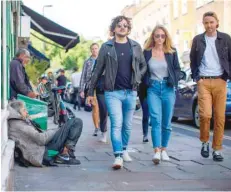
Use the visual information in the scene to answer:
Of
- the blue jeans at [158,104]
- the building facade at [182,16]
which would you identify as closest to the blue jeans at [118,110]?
the blue jeans at [158,104]

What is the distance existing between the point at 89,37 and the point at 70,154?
76613 millimetres

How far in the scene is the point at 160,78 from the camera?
720 cm

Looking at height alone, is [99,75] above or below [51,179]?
above

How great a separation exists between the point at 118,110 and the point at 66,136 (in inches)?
28.4

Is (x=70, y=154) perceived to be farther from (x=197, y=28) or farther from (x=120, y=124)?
(x=197, y=28)

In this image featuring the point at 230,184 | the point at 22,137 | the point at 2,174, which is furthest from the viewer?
the point at 22,137

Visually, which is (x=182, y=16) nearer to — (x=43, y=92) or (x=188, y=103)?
(x=188, y=103)

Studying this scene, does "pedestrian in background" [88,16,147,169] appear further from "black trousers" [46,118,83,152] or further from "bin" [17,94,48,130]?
"bin" [17,94,48,130]

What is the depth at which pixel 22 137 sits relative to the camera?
6.61 meters

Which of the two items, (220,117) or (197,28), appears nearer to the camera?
(220,117)

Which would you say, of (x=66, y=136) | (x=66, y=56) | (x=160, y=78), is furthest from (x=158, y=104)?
(x=66, y=56)

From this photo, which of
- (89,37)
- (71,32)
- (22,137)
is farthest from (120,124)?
(89,37)

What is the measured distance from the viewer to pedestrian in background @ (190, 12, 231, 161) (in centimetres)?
740

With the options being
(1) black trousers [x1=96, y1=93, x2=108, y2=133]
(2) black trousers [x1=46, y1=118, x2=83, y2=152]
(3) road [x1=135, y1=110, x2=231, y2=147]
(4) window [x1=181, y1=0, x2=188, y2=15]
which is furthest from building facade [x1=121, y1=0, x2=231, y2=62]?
(2) black trousers [x1=46, y1=118, x2=83, y2=152]
